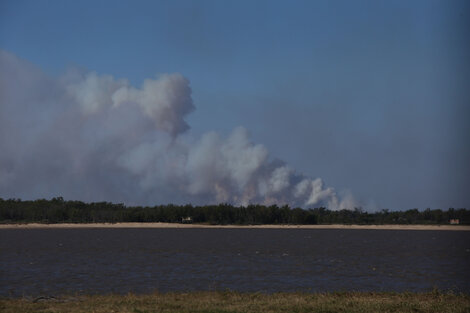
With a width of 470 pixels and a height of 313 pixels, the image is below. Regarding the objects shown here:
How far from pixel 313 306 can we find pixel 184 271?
31.3 metres

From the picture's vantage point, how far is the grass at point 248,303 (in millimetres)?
26844

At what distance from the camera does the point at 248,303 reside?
2898cm

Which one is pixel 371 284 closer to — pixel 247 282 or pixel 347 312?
pixel 247 282

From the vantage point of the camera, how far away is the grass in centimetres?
2684

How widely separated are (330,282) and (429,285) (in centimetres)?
868

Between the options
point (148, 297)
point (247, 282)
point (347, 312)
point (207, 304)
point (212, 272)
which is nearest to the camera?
point (347, 312)

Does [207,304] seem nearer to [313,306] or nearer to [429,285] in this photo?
[313,306]

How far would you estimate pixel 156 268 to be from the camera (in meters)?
60.5

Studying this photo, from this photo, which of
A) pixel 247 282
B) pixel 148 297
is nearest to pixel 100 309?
pixel 148 297

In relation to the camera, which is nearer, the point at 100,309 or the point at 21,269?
the point at 100,309

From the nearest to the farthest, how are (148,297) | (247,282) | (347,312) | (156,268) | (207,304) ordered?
(347,312) < (207,304) < (148,297) < (247,282) < (156,268)

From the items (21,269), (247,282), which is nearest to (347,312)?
(247,282)

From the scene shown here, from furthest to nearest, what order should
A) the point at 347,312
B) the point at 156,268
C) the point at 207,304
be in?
the point at 156,268 → the point at 207,304 → the point at 347,312

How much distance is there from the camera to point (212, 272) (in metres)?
56.3
